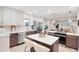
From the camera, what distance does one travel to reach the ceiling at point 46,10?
3.00 feet

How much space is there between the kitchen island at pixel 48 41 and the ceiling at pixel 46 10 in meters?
0.36

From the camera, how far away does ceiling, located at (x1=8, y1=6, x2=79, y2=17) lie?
0.92m

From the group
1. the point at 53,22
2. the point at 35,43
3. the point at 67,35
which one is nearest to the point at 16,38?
the point at 35,43

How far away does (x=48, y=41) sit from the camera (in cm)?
110

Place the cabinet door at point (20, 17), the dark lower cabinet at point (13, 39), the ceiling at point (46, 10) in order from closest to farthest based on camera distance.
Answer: the ceiling at point (46, 10) → the cabinet door at point (20, 17) → the dark lower cabinet at point (13, 39)

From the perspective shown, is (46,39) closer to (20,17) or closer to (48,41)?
(48,41)

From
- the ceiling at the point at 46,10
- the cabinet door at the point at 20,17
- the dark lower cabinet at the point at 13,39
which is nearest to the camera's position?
the ceiling at the point at 46,10

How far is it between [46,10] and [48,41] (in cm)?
49

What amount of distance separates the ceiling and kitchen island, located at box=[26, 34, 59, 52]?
0.36 meters

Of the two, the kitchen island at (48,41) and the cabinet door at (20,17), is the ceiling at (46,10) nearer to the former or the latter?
the cabinet door at (20,17)

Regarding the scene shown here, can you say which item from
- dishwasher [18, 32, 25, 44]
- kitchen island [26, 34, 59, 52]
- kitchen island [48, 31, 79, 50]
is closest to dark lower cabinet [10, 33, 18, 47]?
dishwasher [18, 32, 25, 44]

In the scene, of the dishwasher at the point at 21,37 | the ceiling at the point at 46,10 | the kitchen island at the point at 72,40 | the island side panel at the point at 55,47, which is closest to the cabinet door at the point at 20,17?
the ceiling at the point at 46,10
